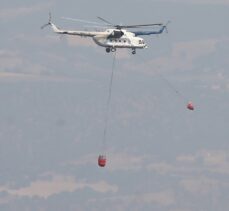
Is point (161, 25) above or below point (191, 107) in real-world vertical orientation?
above

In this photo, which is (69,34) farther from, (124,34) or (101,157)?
(101,157)

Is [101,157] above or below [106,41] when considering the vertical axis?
below

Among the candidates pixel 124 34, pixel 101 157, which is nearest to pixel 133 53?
pixel 124 34

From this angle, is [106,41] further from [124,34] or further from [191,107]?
[191,107]

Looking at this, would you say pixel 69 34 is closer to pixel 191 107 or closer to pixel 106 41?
pixel 106 41

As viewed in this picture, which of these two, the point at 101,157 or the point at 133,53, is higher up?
the point at 133,53

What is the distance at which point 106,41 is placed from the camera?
19812 centimetres

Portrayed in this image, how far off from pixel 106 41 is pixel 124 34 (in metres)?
3.63

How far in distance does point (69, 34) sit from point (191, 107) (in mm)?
23730

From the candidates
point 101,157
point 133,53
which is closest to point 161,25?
point 133,53

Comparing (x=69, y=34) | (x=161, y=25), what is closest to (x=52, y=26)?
(x=69, y=34)

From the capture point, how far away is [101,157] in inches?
7795

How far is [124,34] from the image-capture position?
655ft

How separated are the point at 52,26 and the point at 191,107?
26772 millimetres
